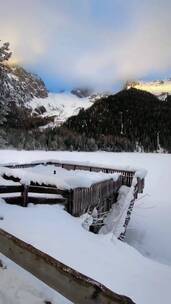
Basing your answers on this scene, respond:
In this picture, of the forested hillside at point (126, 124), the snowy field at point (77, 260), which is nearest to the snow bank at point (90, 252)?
the snowy field at point (77, 260)

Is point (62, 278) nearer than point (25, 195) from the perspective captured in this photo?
Yes

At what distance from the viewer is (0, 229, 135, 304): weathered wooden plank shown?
232 cm

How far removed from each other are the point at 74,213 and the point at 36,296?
16.1 ft

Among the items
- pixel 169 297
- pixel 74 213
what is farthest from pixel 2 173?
pixel 169 297

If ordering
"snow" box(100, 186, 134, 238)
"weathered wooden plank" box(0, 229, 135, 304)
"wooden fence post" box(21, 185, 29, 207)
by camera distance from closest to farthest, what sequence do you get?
"weathered wooden plank" box(0, 229, 135, 304) < "wooden fence post" box(21, 185, 29, 207) < "snow" box(100, 186, 134, 238)

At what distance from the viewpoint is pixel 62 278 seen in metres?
2.62

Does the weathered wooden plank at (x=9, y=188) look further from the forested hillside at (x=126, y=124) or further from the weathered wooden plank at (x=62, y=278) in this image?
the forested hillside at (x=126, y=124)

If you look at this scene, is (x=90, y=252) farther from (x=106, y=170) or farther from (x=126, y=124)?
(x=126, y=124)

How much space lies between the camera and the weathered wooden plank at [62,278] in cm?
232

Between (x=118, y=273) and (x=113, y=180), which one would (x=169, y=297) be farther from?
(x=113, y=180)

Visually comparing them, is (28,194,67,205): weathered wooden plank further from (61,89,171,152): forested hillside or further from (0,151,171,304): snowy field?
(61,89,171,152): forested hillside

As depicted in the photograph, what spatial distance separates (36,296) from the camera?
12.1ft

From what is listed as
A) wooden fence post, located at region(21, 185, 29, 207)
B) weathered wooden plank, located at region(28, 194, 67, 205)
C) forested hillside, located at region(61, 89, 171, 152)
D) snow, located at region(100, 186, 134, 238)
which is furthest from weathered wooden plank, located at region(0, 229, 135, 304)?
forested hillside, located at region(61, 89, 171, 152)

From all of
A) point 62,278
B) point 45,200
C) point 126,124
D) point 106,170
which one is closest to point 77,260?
point 45,200
